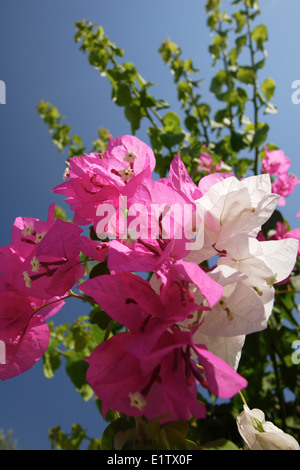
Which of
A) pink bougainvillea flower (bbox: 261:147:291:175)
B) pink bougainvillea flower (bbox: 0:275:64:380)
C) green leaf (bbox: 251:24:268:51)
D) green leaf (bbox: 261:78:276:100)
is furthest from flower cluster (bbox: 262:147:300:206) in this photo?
pink bougainvillea flower (bbox: 0:275:64:380)

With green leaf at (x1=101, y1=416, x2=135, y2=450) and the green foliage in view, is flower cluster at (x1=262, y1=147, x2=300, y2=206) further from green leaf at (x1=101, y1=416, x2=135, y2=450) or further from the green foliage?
green leaf at (x1=101, y1=416, x2=135, y2=450)

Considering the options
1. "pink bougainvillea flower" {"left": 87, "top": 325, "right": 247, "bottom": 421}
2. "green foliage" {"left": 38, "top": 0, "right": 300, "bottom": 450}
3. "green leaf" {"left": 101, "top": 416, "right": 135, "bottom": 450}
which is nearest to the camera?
"pink bougainvillea flower" {"left": 87, "top": 325, "right": 247, "bottom": 421}

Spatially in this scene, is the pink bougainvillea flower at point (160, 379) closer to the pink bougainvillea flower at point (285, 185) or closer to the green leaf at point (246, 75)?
the pink bougainvillea flower at point (285, 185)

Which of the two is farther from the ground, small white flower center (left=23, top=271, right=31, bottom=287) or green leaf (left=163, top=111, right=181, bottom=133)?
green leaf (left=163, top=111, right=181, bottom=133)

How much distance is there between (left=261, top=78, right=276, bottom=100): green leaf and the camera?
55.6 inches

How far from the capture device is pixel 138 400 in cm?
Result: 29

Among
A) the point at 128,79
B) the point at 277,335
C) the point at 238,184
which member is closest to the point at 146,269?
the point at 238,184

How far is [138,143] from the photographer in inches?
17.4

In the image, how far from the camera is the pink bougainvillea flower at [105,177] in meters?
0.40

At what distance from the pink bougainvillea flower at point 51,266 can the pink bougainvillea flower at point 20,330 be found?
0.06 ft

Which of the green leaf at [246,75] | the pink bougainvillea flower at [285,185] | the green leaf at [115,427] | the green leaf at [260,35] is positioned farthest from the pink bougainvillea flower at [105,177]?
the green leaf at [260,35]

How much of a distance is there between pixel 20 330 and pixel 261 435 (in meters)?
0.28

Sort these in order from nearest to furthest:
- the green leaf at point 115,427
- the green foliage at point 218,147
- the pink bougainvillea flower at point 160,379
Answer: the pink bougainvillea flower at point 160,379 → the green leaf at point 115,427 → the green foliage at point 218,147
